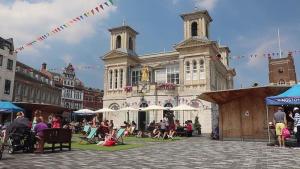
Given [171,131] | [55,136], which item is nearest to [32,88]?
[171,131]

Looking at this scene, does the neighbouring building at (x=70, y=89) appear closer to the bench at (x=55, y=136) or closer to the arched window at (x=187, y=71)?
the arched window at (x=187, y=71)

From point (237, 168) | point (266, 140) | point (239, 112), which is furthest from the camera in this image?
point (239, 112)

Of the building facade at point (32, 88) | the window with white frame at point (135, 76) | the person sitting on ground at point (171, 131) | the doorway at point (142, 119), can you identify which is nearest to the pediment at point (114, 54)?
the window with white frame at point (135, 76)

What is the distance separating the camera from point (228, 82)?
51.9 metres

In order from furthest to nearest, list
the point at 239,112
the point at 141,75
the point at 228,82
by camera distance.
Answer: the point at 228,82 → the point at 141,75 → the point at 239,112

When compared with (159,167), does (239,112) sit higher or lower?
higher

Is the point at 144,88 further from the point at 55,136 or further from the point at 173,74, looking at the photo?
the point at 55,136

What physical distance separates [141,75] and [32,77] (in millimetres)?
22616

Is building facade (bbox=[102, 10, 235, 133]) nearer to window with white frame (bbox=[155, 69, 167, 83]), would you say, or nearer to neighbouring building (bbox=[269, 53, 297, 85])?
window with white frame (bbox=[155, 69, 167, 83])

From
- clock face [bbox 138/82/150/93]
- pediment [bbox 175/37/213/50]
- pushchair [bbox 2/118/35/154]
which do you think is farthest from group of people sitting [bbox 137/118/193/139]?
pediment [bbox 175/37/213/50]

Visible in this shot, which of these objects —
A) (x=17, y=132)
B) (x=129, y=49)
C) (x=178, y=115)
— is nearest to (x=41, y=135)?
(x=17, y=132)

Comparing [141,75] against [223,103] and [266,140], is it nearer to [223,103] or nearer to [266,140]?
[223,103]

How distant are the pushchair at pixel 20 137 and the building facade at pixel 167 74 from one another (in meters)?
24.2

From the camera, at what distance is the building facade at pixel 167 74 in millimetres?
35625
